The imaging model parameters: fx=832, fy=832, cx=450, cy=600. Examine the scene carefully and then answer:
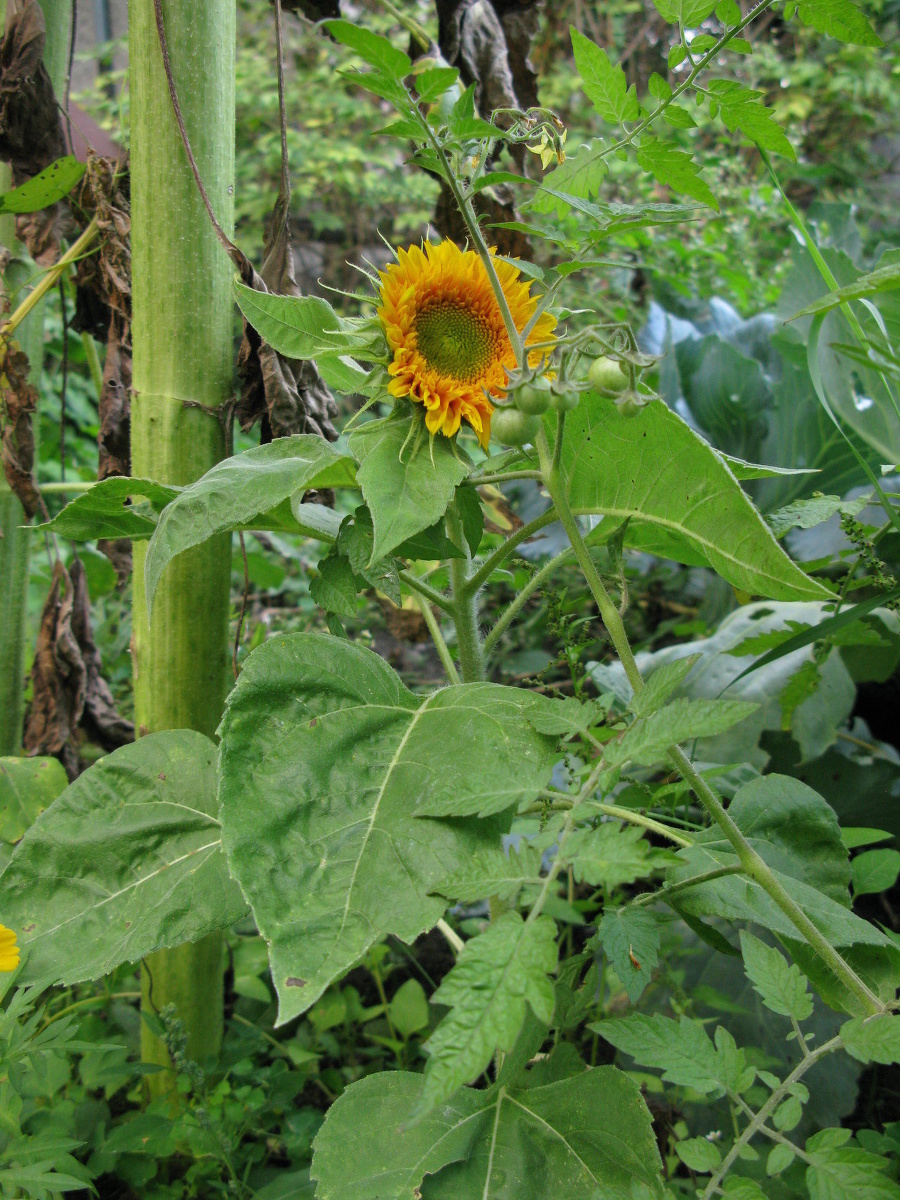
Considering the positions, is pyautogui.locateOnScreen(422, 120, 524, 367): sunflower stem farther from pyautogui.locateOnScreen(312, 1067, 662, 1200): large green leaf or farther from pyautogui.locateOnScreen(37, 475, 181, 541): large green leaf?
pyautogui.locateOnScreen(312, 1067, 662, 1200): large green leaf

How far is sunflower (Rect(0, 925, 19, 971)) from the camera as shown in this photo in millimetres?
645

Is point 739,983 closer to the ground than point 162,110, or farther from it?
closer to the ground

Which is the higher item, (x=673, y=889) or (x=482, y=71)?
(x=482, y=71)

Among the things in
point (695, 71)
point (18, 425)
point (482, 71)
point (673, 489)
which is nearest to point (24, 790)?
point (18, 425)

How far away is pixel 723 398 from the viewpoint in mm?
1923

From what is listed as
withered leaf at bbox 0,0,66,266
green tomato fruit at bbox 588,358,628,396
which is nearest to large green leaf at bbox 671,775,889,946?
green tomato fruit at bbox 588,358,628,396

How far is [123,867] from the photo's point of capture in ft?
2.28

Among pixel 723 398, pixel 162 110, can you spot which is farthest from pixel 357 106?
pixel 162 110

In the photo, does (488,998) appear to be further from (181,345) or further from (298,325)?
(181,345)

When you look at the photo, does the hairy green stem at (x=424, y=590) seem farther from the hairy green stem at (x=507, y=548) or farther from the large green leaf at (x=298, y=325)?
the large green leaf at (x=298, y=325)

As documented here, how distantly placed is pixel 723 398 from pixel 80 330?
4.58ft

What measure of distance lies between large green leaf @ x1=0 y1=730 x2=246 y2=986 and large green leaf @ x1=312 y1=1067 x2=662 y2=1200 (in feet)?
0.59

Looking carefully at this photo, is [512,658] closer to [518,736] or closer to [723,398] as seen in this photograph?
[723,398]

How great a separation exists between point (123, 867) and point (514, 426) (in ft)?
1.59
